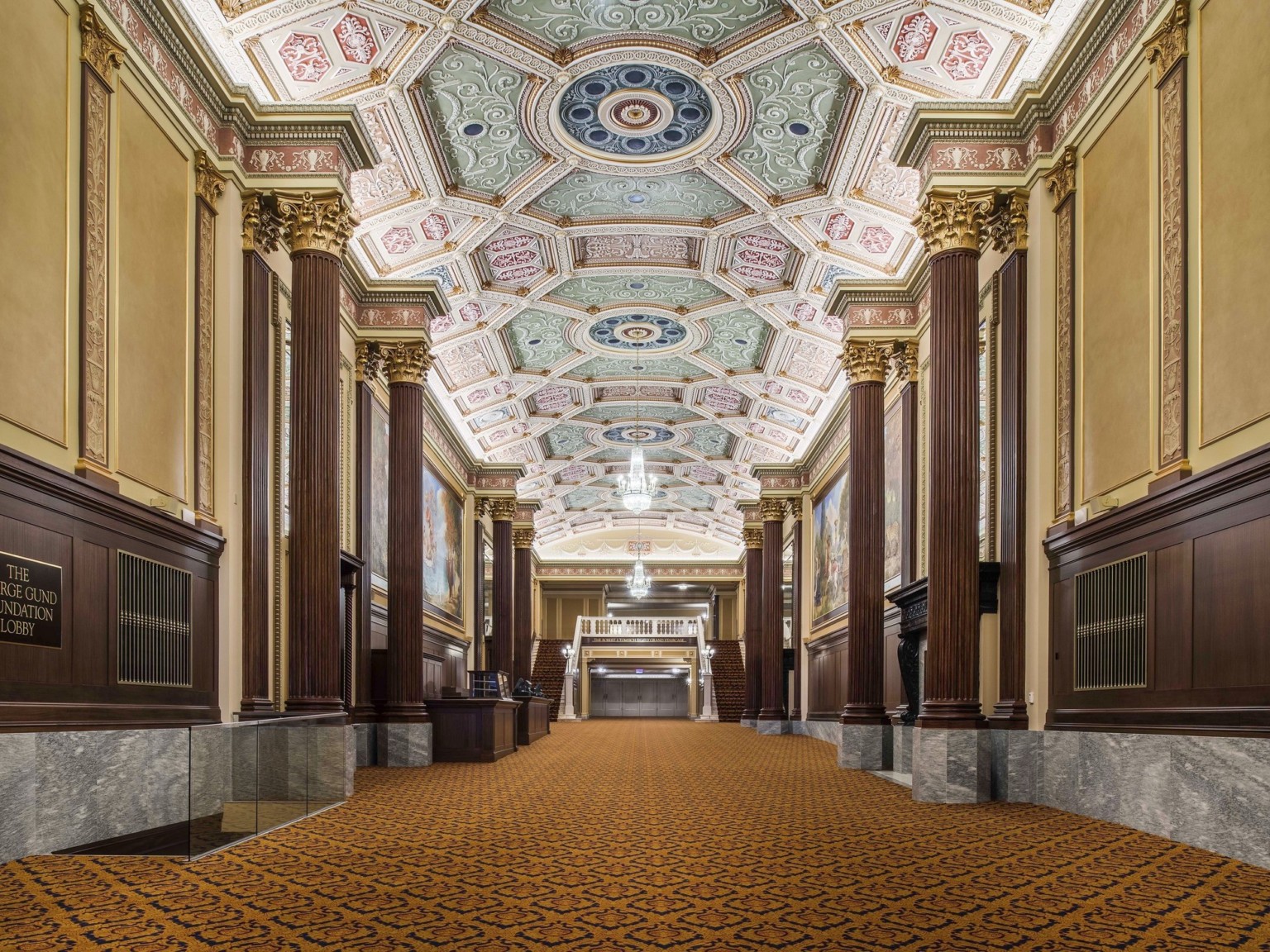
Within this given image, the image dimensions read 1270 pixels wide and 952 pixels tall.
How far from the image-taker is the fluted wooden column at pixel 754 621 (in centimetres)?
2777

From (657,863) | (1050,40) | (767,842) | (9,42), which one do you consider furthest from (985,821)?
(9,42)

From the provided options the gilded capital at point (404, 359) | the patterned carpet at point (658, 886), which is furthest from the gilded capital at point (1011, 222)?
the gilded capital at point (404, 359)

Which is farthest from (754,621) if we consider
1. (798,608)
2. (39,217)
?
(39,217)

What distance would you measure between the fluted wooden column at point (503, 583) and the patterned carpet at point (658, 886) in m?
17.2

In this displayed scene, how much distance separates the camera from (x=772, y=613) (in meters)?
26.3

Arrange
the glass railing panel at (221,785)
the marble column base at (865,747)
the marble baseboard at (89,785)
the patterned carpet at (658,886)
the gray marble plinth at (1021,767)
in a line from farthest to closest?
the marble column base at (865,747), the gray marble plinth at (1021,767), the marble baseboard at (89,785), the glass railing panel at (221,785), the patterned carpet at (658,886)

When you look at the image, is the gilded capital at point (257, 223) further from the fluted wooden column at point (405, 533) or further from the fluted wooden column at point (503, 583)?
the fluted wooden column at point (503, 583)

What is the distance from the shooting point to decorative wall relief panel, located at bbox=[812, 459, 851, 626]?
840 inches

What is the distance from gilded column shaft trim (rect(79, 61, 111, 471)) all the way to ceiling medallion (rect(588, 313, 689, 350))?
13.0 metres

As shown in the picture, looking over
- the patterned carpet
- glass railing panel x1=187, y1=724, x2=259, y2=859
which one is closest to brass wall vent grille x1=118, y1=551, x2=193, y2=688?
the patterned carpet

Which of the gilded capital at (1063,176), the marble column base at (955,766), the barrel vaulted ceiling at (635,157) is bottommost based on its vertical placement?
the marble column base at (955,766)

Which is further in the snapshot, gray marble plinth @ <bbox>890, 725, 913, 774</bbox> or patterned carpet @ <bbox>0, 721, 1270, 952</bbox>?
gray marble plinth @ <bbox>890, 725, 913, 774</bbox>

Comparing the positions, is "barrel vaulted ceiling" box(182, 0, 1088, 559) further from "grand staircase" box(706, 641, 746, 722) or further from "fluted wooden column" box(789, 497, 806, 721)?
"grand staircase" box(706, 641, 746, 722)

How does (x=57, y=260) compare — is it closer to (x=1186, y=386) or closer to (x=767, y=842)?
(x=767, y=842)
